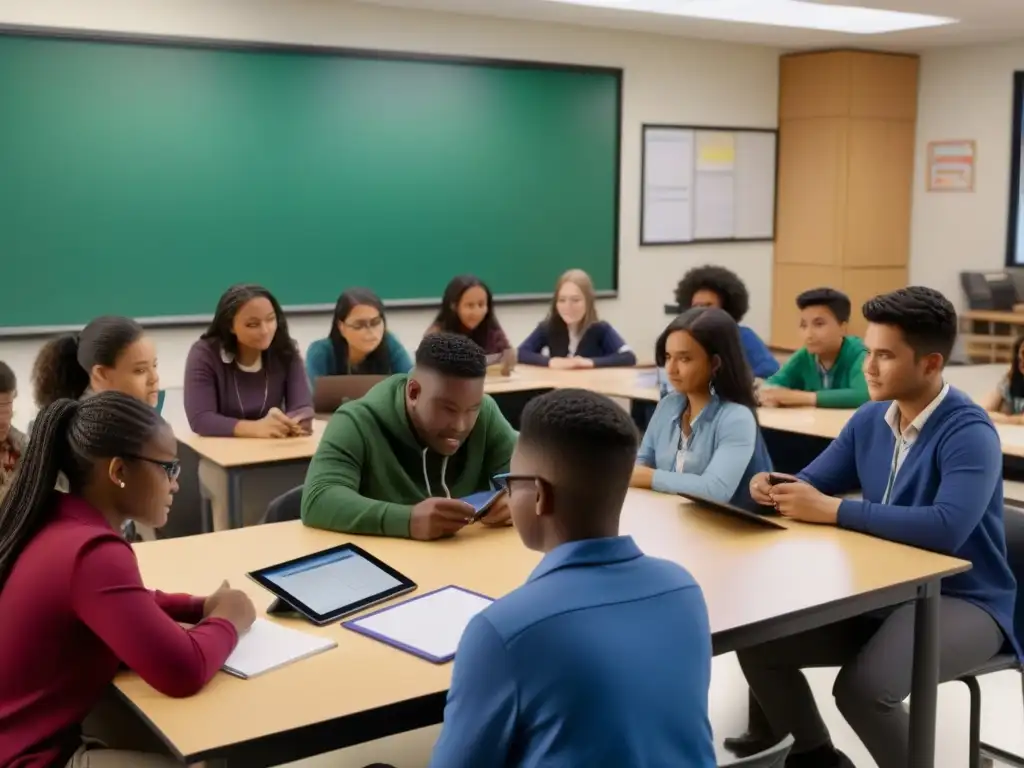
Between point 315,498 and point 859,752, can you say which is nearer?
point 315,498

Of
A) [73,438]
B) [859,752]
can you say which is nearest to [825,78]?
[859,752]

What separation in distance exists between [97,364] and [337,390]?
41.9 inches

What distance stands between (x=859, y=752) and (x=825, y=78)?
6.63 m

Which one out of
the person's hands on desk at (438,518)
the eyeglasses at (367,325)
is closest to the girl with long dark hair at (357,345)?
the eyeglasses at (367,325)

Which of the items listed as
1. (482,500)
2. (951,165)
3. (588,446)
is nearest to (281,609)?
(482,500)

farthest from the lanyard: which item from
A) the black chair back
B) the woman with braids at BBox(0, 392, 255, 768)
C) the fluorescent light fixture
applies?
the fluorescent light fixture

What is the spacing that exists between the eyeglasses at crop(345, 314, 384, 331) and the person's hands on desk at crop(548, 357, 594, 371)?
131 centimetres

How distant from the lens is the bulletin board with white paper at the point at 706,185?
26.7 feet

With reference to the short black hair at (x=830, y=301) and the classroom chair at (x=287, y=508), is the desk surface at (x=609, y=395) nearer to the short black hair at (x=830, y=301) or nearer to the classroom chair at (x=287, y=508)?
the short black hair at (x=830, y=301)

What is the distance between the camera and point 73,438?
175 cm

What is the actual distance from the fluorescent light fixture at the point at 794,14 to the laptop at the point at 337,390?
127 inches

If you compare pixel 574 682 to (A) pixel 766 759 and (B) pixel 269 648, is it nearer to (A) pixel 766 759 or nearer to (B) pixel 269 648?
(A) pixel 766 759

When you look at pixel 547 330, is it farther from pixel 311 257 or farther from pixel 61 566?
pixel 61 566

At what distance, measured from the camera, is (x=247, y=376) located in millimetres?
4273
